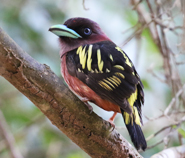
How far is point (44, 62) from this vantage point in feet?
11.1

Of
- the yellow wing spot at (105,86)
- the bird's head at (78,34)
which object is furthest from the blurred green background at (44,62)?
the yellow wing spot at (105,86)

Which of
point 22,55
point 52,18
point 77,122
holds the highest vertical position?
point 22,55

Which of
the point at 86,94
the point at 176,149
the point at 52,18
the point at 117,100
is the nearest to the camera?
the point at 117,100

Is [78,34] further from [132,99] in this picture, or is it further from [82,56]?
[132,99]

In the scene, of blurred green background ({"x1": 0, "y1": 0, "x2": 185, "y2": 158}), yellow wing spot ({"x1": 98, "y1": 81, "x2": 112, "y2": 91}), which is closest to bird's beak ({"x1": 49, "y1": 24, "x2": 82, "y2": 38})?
yellow wing spot ({"x1": 98, "y1": 81, "x2": 112, "y2": 91})

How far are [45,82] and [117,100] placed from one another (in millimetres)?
520

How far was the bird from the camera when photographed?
5.87ft

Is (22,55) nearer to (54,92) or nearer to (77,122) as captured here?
(54,92)

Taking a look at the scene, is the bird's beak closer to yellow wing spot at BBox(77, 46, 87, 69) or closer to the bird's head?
the bird's head

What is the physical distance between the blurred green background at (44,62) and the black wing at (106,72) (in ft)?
4.22

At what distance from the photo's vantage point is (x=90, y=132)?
5.60 ft

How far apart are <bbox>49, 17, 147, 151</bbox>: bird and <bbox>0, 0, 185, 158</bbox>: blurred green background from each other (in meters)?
1.17

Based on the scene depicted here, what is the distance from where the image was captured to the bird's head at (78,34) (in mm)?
2143

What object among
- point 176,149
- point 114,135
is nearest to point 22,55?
point 114,135
